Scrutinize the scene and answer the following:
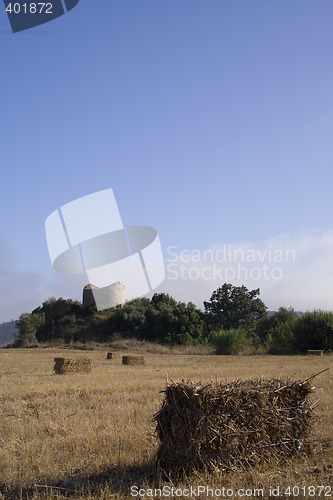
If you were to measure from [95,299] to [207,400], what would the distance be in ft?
218

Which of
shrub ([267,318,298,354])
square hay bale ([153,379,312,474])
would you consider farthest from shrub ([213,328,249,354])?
square hay bale ([153,379,312,474])

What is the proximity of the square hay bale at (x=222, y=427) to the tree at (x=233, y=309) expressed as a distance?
59.7 metres

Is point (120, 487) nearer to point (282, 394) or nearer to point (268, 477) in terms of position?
point (268, 477)

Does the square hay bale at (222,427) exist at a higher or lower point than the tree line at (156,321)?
lower

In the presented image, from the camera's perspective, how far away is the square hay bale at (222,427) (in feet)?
19.9

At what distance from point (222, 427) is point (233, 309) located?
61334 millimetres

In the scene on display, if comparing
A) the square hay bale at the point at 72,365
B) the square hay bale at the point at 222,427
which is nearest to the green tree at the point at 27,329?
the square hay bale at the point at 72,365

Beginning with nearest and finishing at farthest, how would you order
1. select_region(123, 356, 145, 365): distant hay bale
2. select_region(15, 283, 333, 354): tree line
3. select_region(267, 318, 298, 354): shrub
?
select_region(123, 356, 145, 365): distant hay bale < select_region(267, 318, 298, 354): shrub < select_region(15, 283, 333, 354): tree line

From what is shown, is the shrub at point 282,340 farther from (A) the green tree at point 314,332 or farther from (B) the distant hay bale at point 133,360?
(B) the distant hay bale at point 133,360

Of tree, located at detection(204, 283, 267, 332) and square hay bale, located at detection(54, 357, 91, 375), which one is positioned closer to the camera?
square hay bale, located at detection(54, 357, 91, 375)

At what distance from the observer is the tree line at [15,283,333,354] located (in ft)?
197

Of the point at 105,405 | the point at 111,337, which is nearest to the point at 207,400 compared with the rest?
the point at 105,405

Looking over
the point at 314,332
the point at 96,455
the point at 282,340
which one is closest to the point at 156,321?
the point at 282,340

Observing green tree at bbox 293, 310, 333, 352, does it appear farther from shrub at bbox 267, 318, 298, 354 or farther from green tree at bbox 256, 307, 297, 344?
green tree at bbox 256, 307, 297, 344
